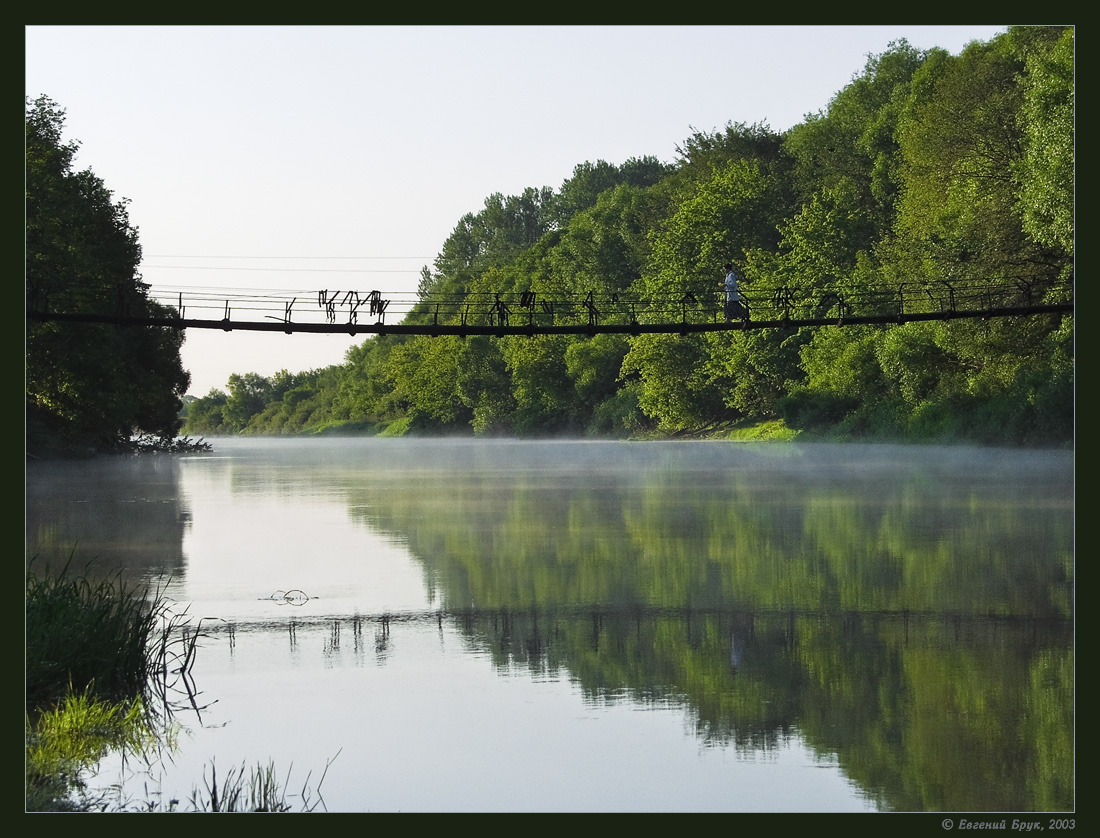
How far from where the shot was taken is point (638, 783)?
33.9ft

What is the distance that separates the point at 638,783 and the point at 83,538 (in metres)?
19.3

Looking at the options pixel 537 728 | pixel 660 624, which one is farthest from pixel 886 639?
pixel 537 728

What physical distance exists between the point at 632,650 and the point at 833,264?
195 feet

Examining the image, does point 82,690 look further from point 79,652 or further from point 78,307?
point 78,307

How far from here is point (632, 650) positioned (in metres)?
15.1

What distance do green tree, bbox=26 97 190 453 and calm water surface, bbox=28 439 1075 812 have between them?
17.6 meters

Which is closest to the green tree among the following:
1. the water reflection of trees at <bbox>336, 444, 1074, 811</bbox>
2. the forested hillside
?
the water reflection of trees at <bbox>336, 444, 1074, 811</bbox>

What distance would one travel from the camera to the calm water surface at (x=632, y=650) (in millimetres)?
10484

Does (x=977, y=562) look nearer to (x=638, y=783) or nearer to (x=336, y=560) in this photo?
(x=336, y=560)

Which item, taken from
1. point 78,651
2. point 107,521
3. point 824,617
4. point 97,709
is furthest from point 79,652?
point 107,521

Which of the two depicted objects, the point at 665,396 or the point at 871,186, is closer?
the point at 871,186

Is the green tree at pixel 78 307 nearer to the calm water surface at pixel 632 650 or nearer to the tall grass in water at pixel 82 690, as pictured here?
the calm water surface at pixel 632 650

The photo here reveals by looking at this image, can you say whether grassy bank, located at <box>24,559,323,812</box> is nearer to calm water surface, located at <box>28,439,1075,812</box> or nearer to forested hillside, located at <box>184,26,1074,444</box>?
calm water surface, located at <box>28,439,1075,812</box>

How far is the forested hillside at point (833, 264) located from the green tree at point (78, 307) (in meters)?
25.8
